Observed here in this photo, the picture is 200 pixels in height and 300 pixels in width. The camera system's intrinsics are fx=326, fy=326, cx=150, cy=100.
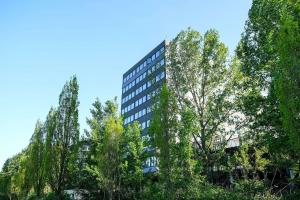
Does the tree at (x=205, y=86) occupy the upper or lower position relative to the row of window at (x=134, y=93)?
lower

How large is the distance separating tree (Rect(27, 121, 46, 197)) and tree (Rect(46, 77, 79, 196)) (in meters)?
5.26

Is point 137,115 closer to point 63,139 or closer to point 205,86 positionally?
point 63,139

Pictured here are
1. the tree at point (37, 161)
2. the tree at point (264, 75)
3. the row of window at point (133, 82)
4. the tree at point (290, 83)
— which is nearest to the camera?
the tree at point (290, 83)

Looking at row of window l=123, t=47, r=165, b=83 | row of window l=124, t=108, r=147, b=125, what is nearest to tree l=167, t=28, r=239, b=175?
row of window l=123, t=47, r=165, b=83

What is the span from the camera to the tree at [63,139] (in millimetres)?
30812

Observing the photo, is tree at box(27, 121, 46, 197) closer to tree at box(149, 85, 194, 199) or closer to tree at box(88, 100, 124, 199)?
tree at box(88, 100, 124, 199)

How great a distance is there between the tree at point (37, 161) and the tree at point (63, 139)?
207 inches

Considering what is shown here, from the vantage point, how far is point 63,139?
32312 millimetres

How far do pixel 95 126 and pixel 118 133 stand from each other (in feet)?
21.8

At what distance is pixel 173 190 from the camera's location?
20.3 metres

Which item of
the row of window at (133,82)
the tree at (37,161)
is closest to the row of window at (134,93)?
the row of window at (133,82)

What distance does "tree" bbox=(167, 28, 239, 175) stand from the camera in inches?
1117

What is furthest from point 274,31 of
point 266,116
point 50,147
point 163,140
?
point 50,147

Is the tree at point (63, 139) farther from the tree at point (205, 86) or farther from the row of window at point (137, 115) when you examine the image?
the row of window at point (137, 115)
